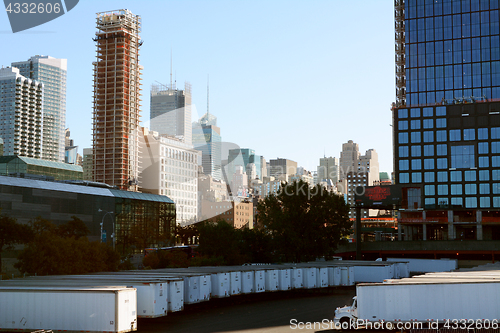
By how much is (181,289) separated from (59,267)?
26936 mm

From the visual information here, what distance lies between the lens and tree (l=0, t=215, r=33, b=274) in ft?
269

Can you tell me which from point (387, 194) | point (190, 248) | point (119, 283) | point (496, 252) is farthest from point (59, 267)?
point (496, 252)

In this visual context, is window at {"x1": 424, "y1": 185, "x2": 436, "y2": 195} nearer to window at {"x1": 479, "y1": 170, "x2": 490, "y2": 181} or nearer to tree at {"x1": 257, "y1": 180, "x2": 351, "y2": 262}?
window at {"x1": 479, "y1": 170, "x2": 490, "y2": 181}

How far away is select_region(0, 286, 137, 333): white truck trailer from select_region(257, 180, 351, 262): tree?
62629 mm

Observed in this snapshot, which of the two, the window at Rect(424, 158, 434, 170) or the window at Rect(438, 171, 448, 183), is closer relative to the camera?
the window at Rect(438, 171, 448, 183)

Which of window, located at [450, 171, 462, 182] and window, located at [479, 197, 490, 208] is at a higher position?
window, located at [450, 171, 462, 182]

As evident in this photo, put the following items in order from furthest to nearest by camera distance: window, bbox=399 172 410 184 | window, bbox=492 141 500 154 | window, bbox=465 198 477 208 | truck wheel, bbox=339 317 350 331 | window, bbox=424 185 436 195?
1. window, bbox=399 172 410 184
2. window, bbox=424 185 436 195
3. window, bbox=465 198 477 208
4. window, bbox=492 141 500 154
5. truck wheel, bbox=339 317 350 331

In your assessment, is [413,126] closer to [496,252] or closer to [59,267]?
[496,252]

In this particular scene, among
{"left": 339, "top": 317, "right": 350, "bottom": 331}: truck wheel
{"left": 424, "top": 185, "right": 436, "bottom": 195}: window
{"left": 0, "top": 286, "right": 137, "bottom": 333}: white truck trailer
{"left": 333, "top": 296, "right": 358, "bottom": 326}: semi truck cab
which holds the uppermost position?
{"left": 424, "top": 185, "right": 436, "bottom": 195}: window

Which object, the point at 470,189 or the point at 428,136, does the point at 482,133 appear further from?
the point at 470,189

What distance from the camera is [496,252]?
124 metres

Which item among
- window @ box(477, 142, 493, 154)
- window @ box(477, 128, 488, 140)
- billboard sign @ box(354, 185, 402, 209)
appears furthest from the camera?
window @ box(477, 128, 488, 140)

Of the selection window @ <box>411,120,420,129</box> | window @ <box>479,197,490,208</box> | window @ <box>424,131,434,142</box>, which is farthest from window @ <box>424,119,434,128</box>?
window @ <box>479,197,490,208</box>

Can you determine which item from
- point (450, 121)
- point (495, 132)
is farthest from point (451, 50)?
point (495, 132)
